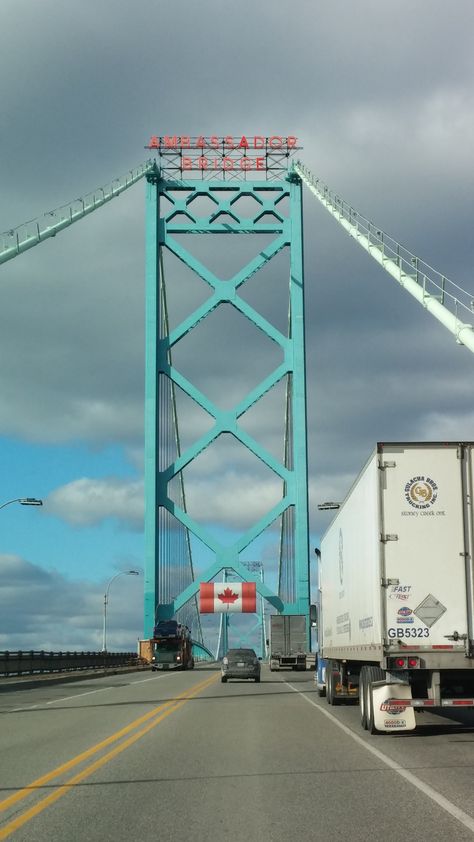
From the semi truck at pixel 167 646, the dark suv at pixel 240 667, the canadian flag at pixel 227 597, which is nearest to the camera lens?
the dark suv at pixel 240 667

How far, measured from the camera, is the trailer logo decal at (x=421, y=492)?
15.5 m

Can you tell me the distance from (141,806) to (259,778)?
223 centimetres

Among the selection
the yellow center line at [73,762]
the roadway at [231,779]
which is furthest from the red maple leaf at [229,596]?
the roadway at [231,779]

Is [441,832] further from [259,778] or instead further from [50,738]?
[50,738]

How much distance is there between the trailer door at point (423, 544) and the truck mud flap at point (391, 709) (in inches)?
34.7

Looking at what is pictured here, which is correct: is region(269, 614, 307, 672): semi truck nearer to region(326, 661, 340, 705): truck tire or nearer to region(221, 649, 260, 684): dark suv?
region(221, 649, 260, 684): dark suv

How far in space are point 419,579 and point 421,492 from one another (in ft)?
4.06

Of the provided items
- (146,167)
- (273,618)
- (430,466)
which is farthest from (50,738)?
(146,167)

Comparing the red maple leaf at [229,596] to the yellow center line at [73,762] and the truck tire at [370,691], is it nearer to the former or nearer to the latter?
the yellow center line at [73,762]

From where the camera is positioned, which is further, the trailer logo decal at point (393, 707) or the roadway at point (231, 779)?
the trailer logo decal at point (393, 707)

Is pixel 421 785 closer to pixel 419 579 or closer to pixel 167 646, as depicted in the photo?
pixel 419 579

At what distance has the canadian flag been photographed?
6981 centimetres

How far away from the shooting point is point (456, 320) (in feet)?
75.7

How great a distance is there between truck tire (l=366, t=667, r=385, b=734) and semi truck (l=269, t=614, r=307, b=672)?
45.8 metres
